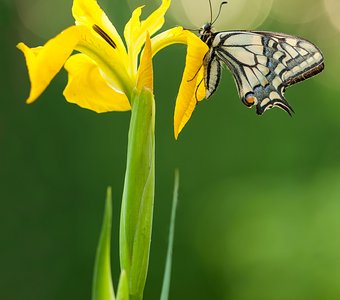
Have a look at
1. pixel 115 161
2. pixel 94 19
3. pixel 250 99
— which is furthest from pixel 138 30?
pixel 115 161

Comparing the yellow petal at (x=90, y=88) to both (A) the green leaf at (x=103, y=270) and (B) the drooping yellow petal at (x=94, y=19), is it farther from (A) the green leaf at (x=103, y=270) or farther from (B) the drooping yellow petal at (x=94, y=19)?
(A) the green leaf at (x=103, y=270)

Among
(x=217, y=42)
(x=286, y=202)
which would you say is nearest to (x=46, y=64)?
(x=217, y=42)

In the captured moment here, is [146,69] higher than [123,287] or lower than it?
higher

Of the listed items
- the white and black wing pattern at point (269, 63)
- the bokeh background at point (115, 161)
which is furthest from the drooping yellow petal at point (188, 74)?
the bokeh background at point (115, 161)

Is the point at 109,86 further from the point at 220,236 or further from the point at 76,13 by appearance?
the point at 220,236

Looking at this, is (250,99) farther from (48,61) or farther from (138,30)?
(48,61)

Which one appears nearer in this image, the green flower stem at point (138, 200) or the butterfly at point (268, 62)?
the green flower stem at point (138, 200)

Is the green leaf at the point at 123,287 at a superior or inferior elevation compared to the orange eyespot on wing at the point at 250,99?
inferior
